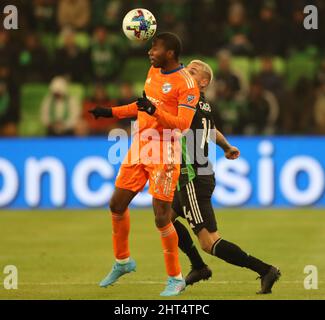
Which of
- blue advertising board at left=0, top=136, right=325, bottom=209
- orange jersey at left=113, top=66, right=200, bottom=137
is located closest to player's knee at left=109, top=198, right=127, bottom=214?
orange jersey at left=113, top=66, right=200, bottom=137

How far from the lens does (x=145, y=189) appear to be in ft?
54.9

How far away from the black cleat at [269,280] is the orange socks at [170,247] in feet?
2.57

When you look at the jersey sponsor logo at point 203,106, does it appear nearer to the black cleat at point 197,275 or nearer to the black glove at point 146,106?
the black glove at point 146,106

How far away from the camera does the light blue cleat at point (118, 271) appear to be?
981cm

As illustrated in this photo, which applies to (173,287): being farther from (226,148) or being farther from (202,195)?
(226,148)

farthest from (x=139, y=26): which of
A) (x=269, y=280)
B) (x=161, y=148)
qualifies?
(x=269, y=280)

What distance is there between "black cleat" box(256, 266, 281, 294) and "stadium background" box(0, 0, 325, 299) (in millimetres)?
3350

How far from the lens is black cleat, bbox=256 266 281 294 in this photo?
942 centimetres

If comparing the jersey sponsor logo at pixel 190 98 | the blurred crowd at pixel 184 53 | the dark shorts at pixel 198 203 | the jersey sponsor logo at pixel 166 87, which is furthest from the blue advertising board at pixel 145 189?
the jersey sponsor logo at pixel 190 98

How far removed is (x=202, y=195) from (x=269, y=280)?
976 mm

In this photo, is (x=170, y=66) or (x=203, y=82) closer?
(x=170, y=66)

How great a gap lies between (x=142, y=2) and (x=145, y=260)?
9754 mm
